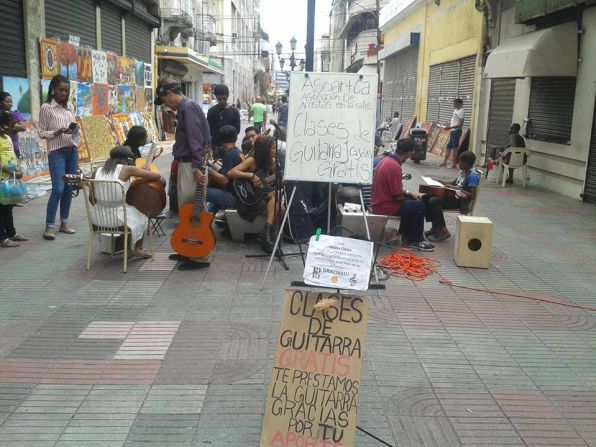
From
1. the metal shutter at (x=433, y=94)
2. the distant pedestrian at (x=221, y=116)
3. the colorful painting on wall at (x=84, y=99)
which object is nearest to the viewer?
the distant pedestrian at (x=221, y=116)

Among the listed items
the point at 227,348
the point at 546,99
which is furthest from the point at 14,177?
the point at 546,99

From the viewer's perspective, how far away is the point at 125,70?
58.9ft

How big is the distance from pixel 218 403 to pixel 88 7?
1384 centimetres

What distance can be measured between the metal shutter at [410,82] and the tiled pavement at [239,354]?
19886 mm

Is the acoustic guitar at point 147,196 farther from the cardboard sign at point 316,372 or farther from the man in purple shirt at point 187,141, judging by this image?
the cardboard sign at point 316,372

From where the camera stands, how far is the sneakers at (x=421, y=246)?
7242mm

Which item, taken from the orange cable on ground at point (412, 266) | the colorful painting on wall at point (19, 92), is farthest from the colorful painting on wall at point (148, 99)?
the orange cable on ground at point (412, 266)

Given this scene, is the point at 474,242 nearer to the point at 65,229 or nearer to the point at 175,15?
the point at 65,229

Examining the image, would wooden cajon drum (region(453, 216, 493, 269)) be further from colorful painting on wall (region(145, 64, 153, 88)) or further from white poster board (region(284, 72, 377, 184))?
colorful painting on wall (region(145, 64, 153, 88))

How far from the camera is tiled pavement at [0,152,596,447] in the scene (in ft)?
11.0

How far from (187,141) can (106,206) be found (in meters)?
1.11

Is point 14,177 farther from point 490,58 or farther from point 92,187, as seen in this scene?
point 490,58

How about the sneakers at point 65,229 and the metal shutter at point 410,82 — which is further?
the metal shutter at point 410,82

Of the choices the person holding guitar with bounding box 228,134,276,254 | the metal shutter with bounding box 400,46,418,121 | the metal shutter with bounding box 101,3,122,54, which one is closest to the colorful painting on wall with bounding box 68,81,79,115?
the metal shutter with bounding box 101,3,122,54
